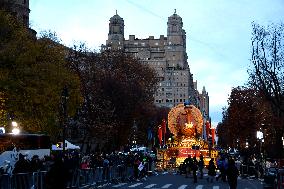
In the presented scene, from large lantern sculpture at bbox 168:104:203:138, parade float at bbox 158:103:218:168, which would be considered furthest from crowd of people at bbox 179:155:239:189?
large lantern sculpture at bbox 168:104:203:138

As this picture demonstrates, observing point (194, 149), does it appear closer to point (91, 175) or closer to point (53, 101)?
point (53, 101)

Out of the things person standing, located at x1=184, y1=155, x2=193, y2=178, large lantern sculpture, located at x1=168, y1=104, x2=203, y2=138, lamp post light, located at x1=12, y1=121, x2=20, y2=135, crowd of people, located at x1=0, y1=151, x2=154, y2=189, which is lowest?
person standing, located at x1=184, y1=155, x2=193, y2=178

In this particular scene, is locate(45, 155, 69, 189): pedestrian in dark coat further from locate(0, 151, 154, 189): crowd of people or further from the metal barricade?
the metal barricade

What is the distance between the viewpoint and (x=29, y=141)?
44625mm

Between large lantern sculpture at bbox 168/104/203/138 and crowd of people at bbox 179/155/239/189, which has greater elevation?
large lantern sculpture at bbox 168/104/203/138

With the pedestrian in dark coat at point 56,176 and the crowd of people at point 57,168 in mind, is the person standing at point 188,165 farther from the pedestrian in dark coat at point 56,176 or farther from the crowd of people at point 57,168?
the pedestrian in dark coat at point 56,176

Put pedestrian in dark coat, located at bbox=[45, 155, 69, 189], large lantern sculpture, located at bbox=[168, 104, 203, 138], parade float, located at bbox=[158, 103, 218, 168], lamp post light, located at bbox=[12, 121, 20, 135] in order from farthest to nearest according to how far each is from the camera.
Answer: large lantern sculpture, located at bbox=[168, 104, 203, 138] < parade float, located at bbox=[158, 103, 218, 168] < lamp post light, located at bbox=[12, 121, 20, 135] < pedestrian in dark coat, located at bbox=[45, 155, 69, 189]

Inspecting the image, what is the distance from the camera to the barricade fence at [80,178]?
20.9 metres

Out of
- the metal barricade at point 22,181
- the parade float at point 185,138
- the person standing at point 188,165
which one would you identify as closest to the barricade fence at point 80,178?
the metal barricade at point 22,181

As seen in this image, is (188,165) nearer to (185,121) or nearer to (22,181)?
(185,121)

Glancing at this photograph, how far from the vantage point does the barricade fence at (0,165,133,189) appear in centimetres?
2094

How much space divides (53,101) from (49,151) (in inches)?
168

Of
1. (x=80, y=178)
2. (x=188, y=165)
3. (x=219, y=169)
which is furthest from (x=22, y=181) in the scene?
(x=188, y=165)

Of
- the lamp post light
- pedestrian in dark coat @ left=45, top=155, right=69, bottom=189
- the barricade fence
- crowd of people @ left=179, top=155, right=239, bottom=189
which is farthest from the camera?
the lamp post light
